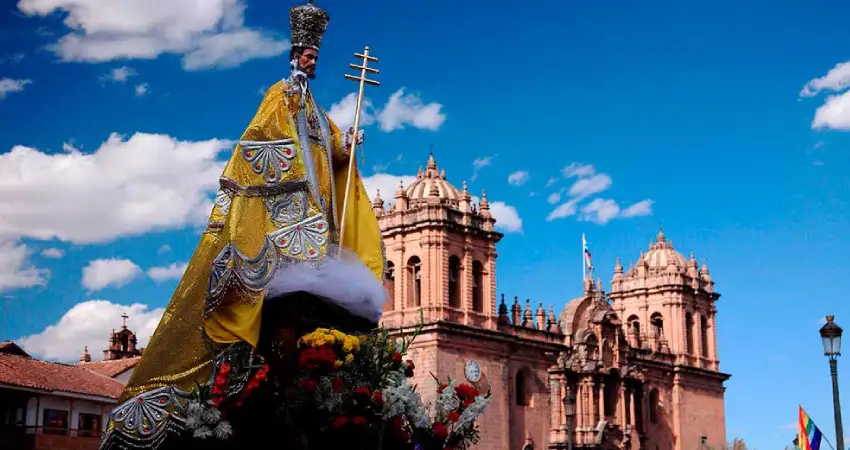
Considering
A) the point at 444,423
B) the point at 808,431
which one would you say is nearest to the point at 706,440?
the point at 808,431

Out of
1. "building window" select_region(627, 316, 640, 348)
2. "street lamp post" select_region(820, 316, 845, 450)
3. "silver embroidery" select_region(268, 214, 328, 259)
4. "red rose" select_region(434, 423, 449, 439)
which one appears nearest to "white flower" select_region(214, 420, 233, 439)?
"silver embroidery" select_region(268, 214, 328, 259)

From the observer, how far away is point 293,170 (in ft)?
29.9

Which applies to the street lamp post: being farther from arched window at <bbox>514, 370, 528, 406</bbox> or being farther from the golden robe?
arched window at <bbox>514, 370, 528, 406</bbox>

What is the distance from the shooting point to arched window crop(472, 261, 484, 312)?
40781 millimetres

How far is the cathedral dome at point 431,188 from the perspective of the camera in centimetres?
4047

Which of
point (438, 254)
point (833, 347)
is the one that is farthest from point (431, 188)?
point (833, 347)

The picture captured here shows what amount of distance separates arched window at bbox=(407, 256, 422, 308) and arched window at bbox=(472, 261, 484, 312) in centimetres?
220

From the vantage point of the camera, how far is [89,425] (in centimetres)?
2945

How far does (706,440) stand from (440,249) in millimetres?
19217

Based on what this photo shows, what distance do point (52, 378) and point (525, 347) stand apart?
60.0 feet

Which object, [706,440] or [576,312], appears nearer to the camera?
[576,312]

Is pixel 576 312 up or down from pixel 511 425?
up

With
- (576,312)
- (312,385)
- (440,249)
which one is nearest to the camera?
(312,385)

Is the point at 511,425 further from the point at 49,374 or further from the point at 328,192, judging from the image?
the point at 328,192
